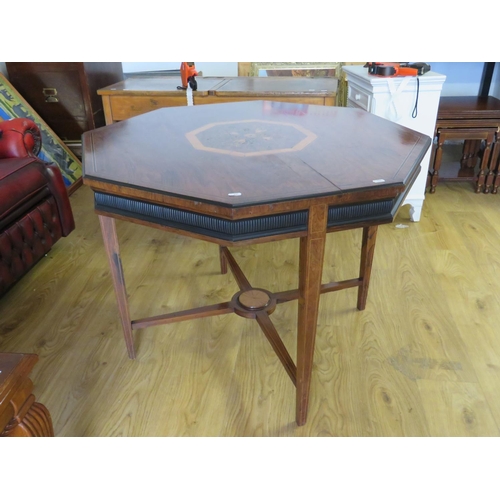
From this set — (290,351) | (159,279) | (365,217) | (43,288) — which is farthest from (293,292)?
(43,288)

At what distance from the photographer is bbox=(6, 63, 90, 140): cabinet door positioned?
11.1ft

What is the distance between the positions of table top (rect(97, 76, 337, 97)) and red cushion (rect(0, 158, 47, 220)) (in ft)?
2.72

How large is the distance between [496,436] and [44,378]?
1528 mm

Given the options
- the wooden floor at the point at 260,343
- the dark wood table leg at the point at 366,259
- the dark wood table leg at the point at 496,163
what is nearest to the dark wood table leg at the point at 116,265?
the wooden floor at the point at 260,343

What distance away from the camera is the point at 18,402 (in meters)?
0.92

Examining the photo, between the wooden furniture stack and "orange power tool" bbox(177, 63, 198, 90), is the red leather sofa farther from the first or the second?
the wooden furniture stack

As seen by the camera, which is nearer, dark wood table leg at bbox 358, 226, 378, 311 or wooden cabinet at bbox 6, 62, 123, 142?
dark wood table leg at bbox 358, 226, 378, 311

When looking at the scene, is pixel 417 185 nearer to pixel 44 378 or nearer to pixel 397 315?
pixel 397 315

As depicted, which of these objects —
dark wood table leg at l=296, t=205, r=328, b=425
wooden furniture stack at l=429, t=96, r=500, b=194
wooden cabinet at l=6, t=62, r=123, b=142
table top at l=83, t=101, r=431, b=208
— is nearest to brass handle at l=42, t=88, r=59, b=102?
wooden cabinet at l=6, t=62, r=123, b=142

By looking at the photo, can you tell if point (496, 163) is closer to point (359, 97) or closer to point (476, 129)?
point (476, 129)

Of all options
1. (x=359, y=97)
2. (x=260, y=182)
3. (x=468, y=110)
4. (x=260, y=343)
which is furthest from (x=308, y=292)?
(x=468, y=110)

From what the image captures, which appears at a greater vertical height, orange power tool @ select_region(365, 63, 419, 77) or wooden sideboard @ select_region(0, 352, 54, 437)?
orange power tool @ select_region(365, 63, 419, 77)

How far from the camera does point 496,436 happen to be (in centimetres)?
139

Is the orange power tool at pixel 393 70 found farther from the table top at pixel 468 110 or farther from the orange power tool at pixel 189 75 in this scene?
the orange power tool at pixel 189 75
